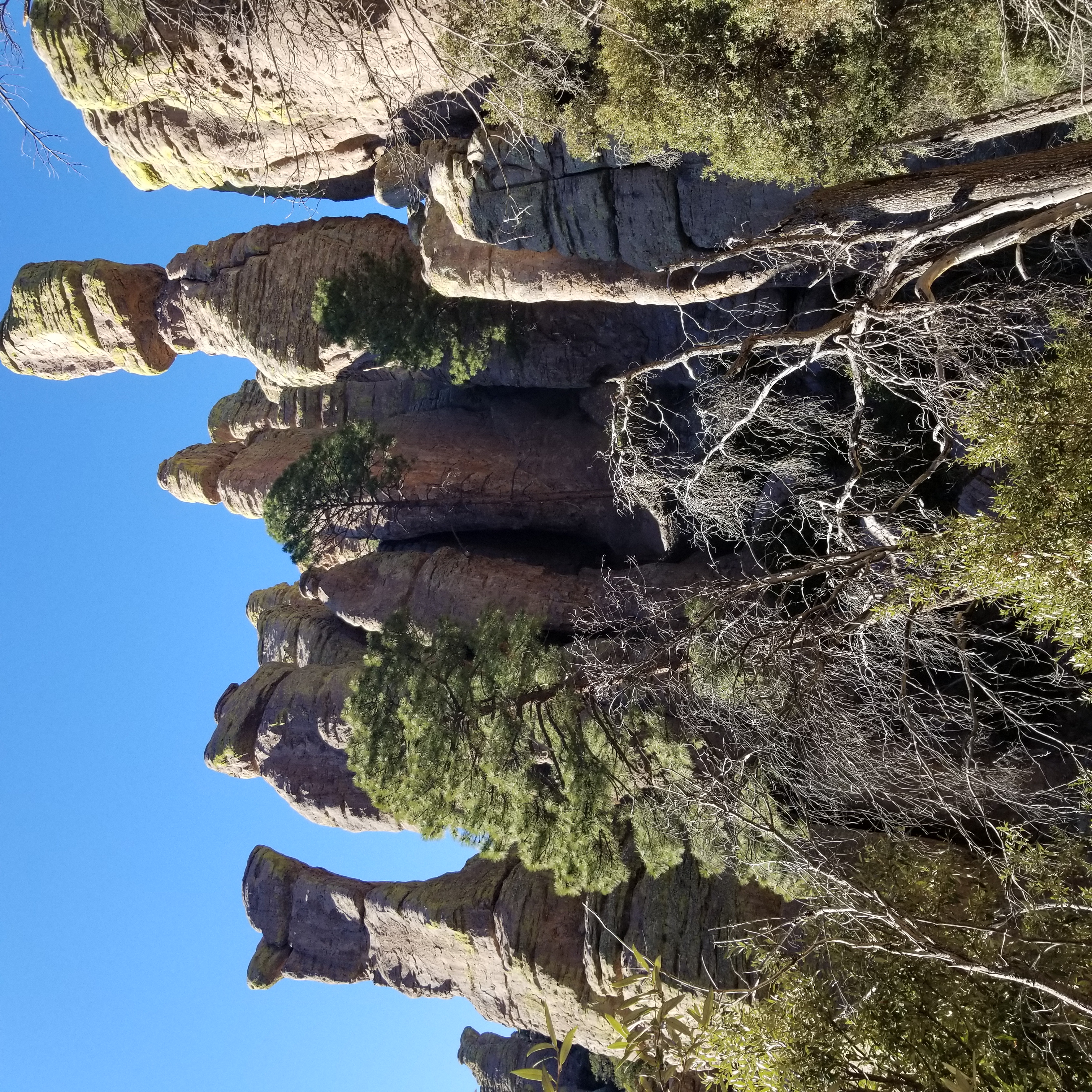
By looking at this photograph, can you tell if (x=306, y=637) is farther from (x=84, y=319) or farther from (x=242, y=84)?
(x=242, y=84)

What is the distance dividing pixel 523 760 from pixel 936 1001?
5.28 metres

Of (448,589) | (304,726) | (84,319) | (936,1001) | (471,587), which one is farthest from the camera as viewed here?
(84,319)

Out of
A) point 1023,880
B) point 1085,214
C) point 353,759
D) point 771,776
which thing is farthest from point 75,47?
point 1023,880

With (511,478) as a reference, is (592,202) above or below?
below

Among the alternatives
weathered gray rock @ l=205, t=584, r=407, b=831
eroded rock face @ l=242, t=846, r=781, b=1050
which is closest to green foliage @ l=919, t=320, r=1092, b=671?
eroded rock face @ l=242, t=846, r=781, b=1050

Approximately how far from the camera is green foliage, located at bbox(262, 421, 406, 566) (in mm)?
14609

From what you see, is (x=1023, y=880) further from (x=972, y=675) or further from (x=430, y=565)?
(x=430, y=565)

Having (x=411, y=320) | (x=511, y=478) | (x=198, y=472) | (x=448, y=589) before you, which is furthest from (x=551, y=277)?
(x=198, y=472)

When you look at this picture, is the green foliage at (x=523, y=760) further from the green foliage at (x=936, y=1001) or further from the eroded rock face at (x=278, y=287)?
the eroded rock face at (x=278, y=287)

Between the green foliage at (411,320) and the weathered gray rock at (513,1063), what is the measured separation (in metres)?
12.7

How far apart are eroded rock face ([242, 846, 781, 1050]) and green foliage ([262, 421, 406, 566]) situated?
22.0 feet

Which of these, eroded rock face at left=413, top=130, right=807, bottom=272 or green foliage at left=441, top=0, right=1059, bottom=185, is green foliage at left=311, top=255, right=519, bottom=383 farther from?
green foliage at left=441, top=0, right=1059, bottom=185

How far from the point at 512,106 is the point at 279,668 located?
12643 mm

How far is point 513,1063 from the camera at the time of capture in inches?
683
